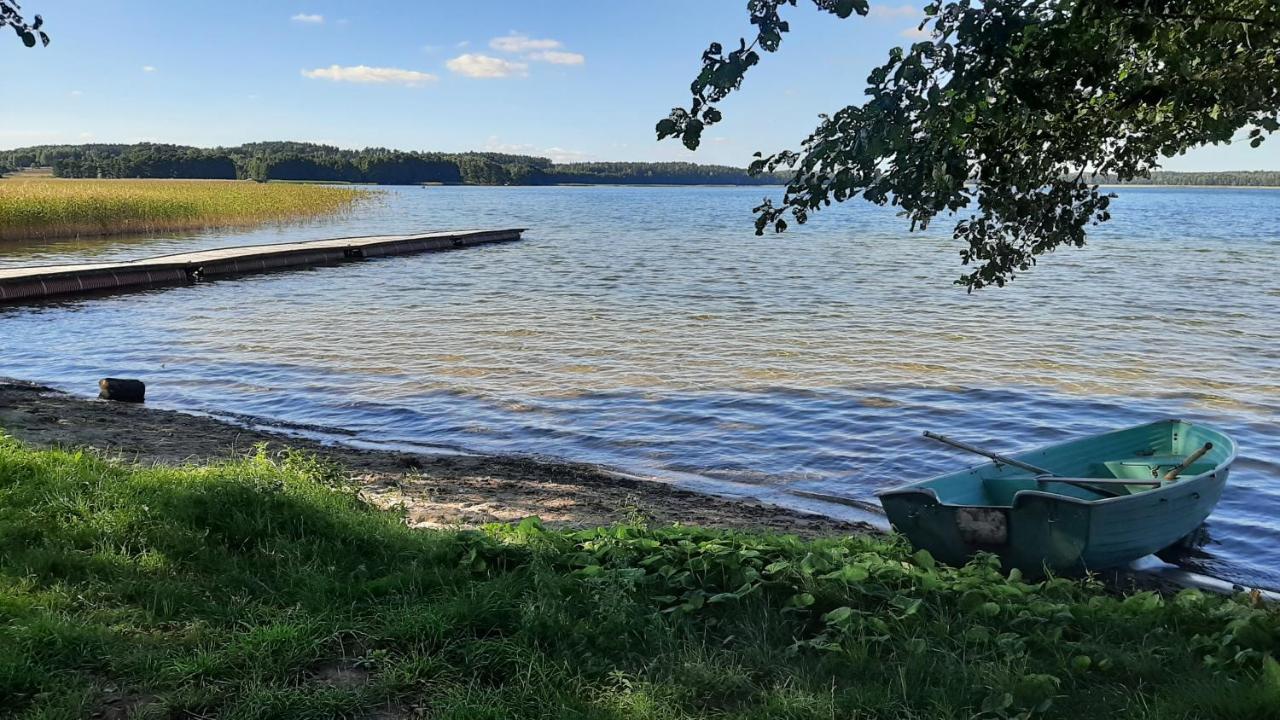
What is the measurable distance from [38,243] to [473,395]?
1154 inches

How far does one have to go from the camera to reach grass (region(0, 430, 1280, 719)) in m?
3.60

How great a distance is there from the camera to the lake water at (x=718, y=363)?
10789 millimetres

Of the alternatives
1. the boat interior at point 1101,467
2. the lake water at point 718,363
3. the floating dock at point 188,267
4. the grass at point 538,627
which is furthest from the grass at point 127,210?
the boat interior at point 1101,467

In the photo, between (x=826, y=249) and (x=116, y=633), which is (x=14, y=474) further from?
(x=826, y=249)

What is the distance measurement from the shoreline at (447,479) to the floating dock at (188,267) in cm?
1324

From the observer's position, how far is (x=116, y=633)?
4047mm

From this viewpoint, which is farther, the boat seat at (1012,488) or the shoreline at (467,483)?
the boat seat at (1012,488)

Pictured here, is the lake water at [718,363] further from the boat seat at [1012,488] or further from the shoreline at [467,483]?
the boat seat at [1012,488]

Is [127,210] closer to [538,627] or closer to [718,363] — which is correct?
[718,363]

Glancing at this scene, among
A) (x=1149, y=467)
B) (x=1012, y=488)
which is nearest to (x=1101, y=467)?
(x=1149, y=467)

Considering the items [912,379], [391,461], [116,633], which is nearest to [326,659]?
[116,633]

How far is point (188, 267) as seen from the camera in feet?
87.6

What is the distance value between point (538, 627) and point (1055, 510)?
4253 mm

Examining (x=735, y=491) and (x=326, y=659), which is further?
(x=735, y=491)
